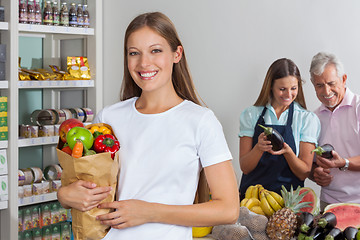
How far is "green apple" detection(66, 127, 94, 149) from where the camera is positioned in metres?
1.37

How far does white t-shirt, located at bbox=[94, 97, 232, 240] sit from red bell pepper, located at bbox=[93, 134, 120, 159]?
6 cm

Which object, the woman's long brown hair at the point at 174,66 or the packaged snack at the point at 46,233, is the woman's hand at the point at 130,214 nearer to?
the woman's long brown hair at the point at 174,66

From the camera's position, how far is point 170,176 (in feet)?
4.56

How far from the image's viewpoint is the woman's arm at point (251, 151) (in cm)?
260

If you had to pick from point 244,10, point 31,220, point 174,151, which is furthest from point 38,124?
point 174,151

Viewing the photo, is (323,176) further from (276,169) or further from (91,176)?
(91,176)

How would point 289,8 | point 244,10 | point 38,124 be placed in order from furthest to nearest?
point 38,124
point 244,10
point 289,8

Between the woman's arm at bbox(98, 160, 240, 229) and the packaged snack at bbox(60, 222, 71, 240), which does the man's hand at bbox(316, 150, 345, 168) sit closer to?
the woman's arm at bbox(98, 160, 240, 229)

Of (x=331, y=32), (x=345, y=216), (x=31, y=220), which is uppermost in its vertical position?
(x=331, y=32)

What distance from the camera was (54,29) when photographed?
3518 mm

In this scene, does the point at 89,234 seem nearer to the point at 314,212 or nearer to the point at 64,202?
the point at 64,202

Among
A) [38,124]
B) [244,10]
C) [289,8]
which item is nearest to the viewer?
[289,8]

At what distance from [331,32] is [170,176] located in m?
1.95

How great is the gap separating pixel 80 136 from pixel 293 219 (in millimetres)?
1018
